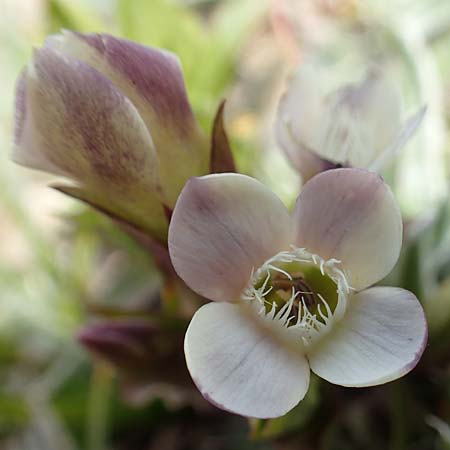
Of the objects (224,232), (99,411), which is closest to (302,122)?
(224,232)

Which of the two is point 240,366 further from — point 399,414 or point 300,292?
point 399,414

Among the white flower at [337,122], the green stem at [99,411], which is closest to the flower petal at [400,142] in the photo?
the white flower at [337,122]

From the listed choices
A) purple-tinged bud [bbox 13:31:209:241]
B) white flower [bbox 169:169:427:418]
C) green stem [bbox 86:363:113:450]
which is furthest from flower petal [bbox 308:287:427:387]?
green stem [bbox 86:363:113:450]

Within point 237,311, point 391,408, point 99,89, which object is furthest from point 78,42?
point 391,408

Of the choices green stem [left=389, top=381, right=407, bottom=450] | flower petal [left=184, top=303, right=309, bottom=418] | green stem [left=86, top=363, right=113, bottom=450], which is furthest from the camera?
green stem [left=86, top=363, right=113, bottom=450]

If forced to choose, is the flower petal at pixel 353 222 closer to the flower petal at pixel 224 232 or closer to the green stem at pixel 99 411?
the flower petal at pixel 224 232

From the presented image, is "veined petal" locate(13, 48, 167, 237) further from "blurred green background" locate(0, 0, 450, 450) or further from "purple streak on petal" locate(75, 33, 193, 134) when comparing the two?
"blurred green background" locate(0, 0, 450, 450)

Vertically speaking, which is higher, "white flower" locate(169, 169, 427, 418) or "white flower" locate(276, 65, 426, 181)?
"white flower" locate(276, 65, 426, 181)
